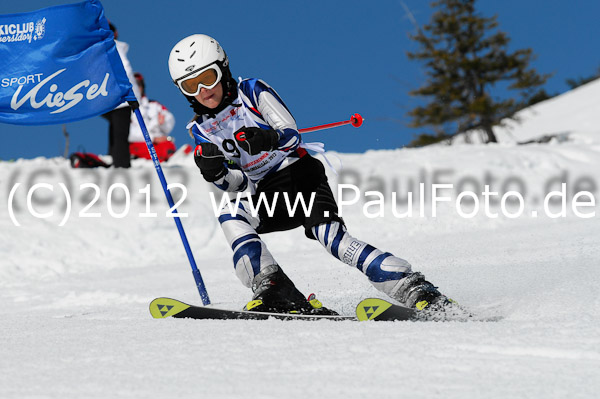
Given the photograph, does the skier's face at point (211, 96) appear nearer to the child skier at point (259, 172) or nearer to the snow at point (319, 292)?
the child skier at point (259, 172)

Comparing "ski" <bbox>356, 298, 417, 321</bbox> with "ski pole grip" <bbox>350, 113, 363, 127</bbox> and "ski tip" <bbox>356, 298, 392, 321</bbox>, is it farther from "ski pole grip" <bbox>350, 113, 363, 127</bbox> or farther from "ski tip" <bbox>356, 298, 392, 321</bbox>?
"ski pole grip" <bbox>350, 113, 363, 127</bbox>

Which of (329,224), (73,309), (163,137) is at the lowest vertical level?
(73,309)

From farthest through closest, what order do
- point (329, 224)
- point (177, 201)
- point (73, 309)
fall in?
point (177, 201)
point (73, 309)
point (329, 224)

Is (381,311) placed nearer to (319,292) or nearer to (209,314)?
(209,314)

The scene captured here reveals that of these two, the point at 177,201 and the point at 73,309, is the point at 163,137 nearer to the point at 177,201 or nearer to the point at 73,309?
the point at 177,201

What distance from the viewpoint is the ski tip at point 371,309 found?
3258 millimetres

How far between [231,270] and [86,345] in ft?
14.6

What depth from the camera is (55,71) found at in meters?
5.27

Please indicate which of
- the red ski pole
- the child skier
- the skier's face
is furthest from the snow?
the skier's face

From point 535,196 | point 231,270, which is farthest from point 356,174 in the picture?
point 231,270

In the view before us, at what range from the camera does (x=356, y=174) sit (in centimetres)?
1021

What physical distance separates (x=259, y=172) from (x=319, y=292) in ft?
5.09

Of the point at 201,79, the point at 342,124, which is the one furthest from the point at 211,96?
the point at 342,124

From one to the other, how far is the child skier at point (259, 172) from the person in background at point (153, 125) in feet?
24.3
